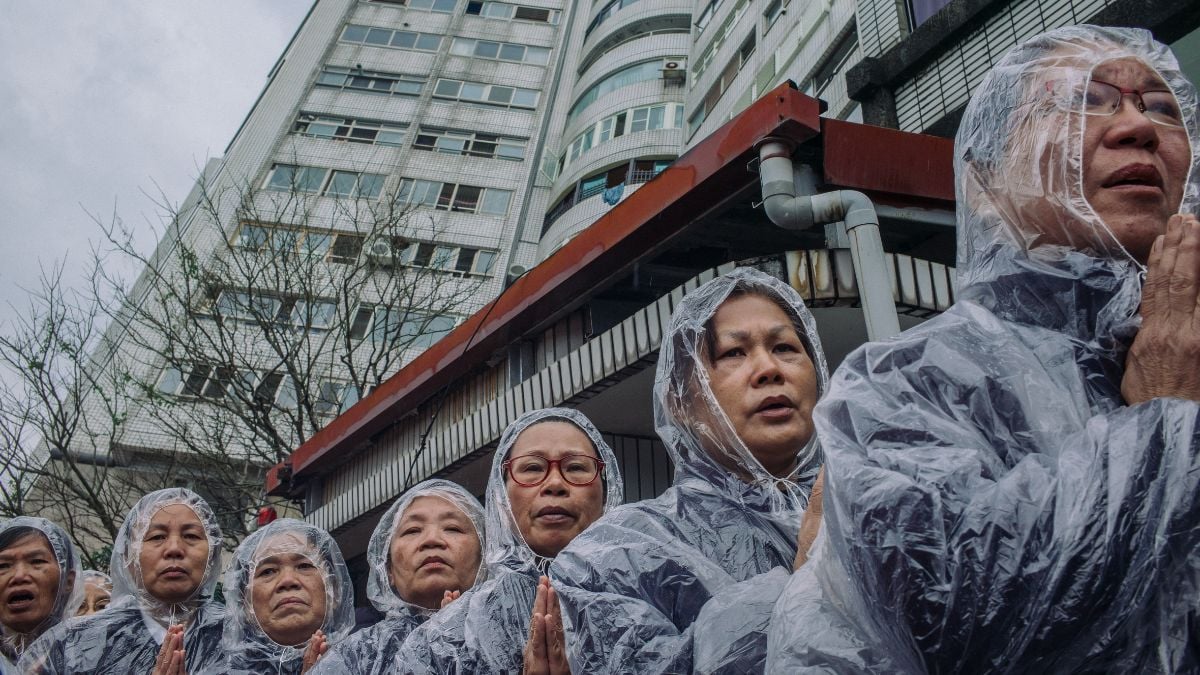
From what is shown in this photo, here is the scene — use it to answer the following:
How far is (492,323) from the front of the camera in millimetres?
5426

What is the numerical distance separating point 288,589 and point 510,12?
28159 mm

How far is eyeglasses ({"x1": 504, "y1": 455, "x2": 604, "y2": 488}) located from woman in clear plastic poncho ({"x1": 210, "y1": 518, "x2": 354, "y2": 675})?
122 cm

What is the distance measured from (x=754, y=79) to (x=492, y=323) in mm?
11419

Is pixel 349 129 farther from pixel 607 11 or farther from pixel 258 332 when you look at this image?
pixel 258 332

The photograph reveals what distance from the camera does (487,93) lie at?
87.8 feet

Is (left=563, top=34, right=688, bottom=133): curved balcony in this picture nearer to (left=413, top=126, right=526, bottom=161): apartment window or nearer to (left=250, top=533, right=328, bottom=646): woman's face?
(left=413, top=126, right=526, bottom=161): apartment window

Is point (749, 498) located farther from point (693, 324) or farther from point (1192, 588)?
point (1192, 588)

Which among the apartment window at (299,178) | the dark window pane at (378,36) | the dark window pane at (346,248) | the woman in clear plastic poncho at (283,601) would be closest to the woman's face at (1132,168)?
the woman in clear plastic poncho at (283,601)

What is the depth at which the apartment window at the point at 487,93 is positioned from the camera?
86.2 feet

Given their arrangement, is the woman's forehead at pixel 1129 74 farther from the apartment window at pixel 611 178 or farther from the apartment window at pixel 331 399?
the apartment window at pixel 611 178

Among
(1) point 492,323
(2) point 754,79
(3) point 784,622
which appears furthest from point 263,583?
(2) point 754,79

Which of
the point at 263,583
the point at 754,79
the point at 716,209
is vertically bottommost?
the point at 263,583

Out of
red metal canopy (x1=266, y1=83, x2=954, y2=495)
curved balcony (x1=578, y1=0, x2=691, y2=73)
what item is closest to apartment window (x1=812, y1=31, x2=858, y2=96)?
red metal canopy (x1=266, y1=83, x2=954, y2=495)

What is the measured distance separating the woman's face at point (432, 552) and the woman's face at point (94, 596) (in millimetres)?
2610
